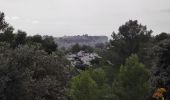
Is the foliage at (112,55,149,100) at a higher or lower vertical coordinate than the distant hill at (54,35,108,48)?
higher

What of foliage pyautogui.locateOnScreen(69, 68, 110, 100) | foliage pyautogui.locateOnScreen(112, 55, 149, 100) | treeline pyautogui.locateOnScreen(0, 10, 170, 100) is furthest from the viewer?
foliage pyautogui.locateOnScreen(69, 68, 110, 100)

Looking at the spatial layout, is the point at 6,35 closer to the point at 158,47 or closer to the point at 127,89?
the point at 158,47

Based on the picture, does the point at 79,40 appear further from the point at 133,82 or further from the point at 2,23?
the point at 133,82

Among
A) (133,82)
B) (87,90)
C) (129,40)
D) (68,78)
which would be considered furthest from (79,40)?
(133,82)

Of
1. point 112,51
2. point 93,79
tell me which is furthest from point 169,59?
point 112,51

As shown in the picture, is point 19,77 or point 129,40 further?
point 129,40

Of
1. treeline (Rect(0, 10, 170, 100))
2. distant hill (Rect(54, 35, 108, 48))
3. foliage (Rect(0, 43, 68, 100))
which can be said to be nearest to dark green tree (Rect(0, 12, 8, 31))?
treeline (Rect(0, 10, 170, 100))

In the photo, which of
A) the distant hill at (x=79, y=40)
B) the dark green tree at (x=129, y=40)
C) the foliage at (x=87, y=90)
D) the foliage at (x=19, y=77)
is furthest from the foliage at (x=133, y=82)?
the distant hill at (x=79, y=40)

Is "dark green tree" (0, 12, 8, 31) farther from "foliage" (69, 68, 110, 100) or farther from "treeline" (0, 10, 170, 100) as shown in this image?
"foliage" (69, 68, 110, 100)

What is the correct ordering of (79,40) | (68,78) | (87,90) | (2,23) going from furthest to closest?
(79,40), (2,23), (68,78), (87,90)

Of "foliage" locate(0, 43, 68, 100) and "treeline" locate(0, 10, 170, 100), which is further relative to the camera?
"treeline" locate(0, 10, 170, 100)

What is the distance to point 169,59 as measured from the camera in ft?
87.2

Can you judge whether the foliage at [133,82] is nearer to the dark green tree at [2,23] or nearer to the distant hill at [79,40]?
the dark green tree at [2,23]

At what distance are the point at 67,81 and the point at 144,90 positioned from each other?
7.25 meters
